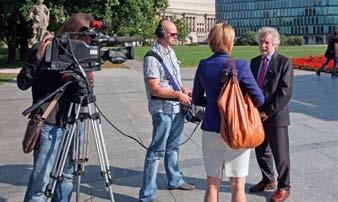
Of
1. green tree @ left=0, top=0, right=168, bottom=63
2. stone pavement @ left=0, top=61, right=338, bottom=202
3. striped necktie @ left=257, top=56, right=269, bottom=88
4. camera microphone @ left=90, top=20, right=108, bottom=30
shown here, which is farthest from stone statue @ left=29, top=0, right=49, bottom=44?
camera microphone @ left=90, top=20, right=108, bottom=30

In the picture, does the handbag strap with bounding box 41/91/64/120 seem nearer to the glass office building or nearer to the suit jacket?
the suit jacket

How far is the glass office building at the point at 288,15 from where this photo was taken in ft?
441

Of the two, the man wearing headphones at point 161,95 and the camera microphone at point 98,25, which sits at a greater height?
the camera microphone at point 98,25

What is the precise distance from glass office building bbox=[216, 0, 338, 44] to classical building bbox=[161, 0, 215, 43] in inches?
319

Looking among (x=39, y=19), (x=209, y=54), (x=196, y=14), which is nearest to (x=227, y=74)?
(x=39, y=19)

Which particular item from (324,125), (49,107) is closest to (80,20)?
(49,107)

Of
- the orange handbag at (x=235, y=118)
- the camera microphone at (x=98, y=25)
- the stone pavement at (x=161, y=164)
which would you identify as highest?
the camera microphone at (x=98, y=25)

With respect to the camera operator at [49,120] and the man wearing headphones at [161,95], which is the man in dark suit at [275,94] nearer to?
the man wearing headphones at [161,95]

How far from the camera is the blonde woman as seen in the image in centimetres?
416

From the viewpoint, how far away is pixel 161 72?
200 inches

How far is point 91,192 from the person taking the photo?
5.82 m

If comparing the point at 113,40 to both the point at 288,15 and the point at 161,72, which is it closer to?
the point at 161,72

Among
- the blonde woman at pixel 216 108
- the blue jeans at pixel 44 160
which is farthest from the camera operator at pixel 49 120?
the blonde woman at pixel 216 108

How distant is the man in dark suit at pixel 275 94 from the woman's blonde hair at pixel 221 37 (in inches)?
45.6
